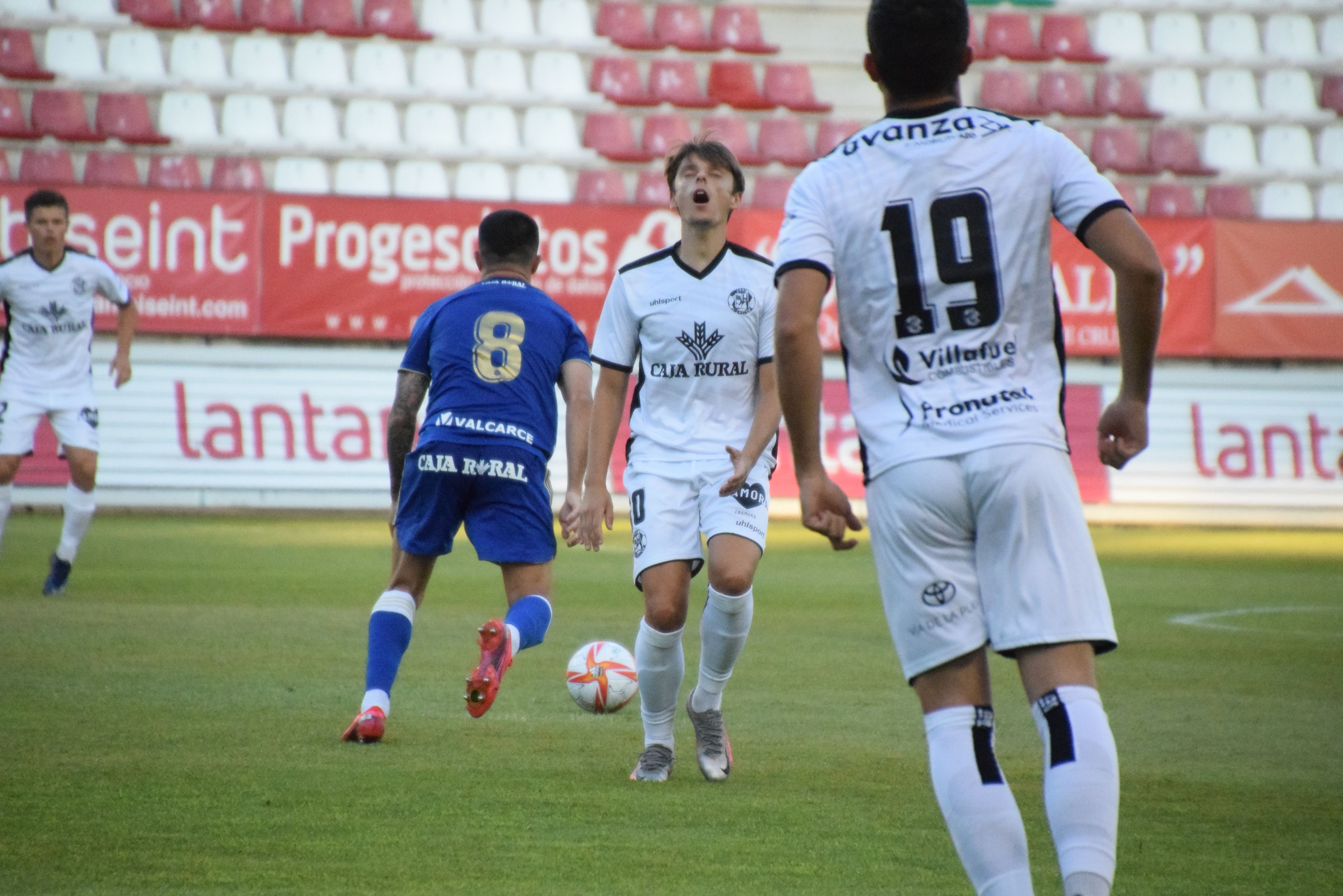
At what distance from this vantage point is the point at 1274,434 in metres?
20.0

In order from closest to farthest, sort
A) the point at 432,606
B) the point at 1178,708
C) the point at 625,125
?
the point at 1178,708, the point at 432,606, the point at 625,125

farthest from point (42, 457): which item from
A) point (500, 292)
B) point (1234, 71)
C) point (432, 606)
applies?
point (1234, 71)

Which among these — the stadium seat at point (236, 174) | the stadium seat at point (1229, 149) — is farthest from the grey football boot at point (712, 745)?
the stadium seat at point (1229, 149)

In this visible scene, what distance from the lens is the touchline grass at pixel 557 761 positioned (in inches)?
159

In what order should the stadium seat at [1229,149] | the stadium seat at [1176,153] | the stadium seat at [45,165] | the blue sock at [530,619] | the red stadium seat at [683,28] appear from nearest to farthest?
the blue sock at [530,619]
the stadium seat at [45,165]
the stadium seat at [1176,153]
the red stadium seat at [683,28]
the stadium seat at [1229,149]

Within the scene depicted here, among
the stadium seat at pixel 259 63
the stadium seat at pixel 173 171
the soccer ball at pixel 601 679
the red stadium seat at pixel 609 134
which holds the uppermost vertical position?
the stadium seat at pixel 259 63

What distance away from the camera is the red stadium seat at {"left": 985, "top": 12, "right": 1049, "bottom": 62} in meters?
23.7

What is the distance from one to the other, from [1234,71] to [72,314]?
1899 cm

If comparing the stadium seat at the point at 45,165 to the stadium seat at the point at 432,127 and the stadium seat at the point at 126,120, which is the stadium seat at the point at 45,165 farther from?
the stadium seat at the point at 432,127

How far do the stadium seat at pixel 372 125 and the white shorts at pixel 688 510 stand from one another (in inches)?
666

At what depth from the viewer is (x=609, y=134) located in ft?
72.5

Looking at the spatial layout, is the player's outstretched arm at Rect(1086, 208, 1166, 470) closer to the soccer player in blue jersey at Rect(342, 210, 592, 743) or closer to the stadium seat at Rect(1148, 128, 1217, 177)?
the soccer player in blue jersey at Rect(342, 210, 592, 743)

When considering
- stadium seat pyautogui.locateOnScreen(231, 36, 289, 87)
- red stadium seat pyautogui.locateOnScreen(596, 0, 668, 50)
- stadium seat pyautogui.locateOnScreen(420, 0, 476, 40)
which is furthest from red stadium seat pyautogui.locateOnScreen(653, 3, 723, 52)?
stadium seat pyautogui.locateOnScreen(231, 36, 289, 87)

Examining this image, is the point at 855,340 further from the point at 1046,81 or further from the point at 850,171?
the point at 1046,81
